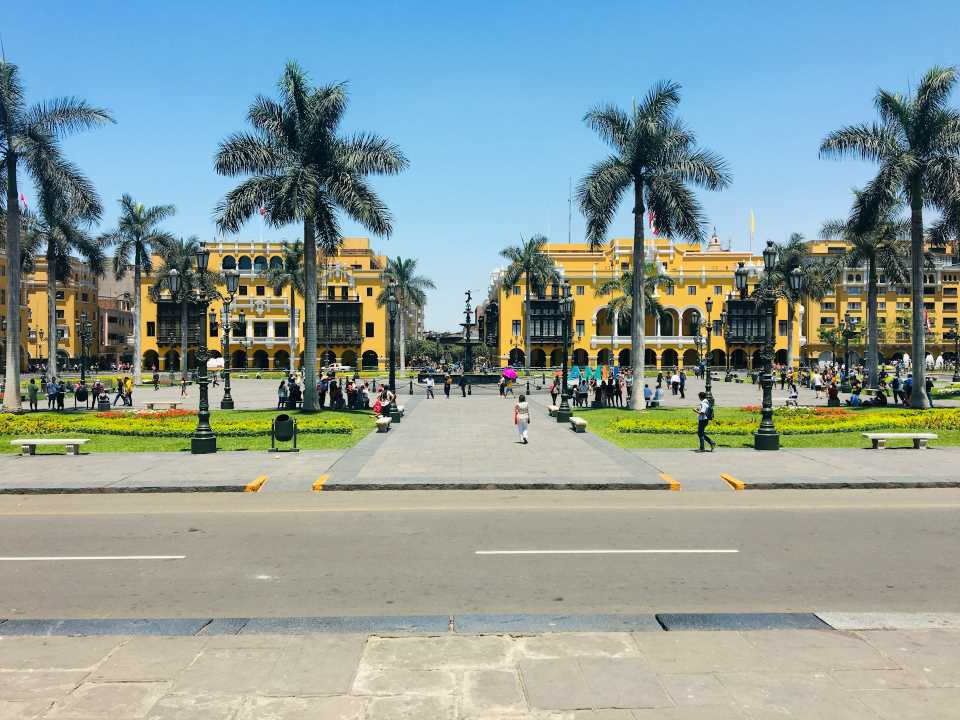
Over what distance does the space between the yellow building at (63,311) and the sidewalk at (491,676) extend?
98.3 metres

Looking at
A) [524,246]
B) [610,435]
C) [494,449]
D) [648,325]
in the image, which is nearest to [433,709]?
[494,449]

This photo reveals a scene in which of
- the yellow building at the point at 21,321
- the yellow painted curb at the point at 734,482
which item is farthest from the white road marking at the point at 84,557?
the yellow building at the point at 21,321

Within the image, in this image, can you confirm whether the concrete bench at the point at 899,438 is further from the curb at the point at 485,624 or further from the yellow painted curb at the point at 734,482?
the curb at the point at 485,624

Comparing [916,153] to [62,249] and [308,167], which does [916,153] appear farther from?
[62,249]

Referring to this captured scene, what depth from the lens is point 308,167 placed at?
29656 millimetres

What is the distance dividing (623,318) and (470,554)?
3476 inches

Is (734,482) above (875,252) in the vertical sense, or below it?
below

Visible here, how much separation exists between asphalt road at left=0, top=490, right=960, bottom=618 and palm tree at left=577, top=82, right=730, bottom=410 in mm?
19031

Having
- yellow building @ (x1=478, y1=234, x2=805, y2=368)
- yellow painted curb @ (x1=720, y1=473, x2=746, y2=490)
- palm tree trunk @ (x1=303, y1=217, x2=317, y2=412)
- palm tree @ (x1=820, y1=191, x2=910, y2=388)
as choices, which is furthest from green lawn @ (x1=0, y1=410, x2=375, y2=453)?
yellow building @ (x1=478, y1=234, x2=805, y2=368)

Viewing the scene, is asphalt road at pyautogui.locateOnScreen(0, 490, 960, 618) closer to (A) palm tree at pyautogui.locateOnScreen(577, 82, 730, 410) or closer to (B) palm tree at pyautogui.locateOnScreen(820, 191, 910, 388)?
(A) palm tree at pyautogui.locateOnScreen(577, 82, 730, 410)

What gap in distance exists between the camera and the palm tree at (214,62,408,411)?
29094mm

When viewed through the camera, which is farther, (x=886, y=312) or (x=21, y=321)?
(x=886, y=312)

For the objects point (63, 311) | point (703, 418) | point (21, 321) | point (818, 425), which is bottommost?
point (818, 425)

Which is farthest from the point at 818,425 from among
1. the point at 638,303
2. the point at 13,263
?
the point at 13,263
